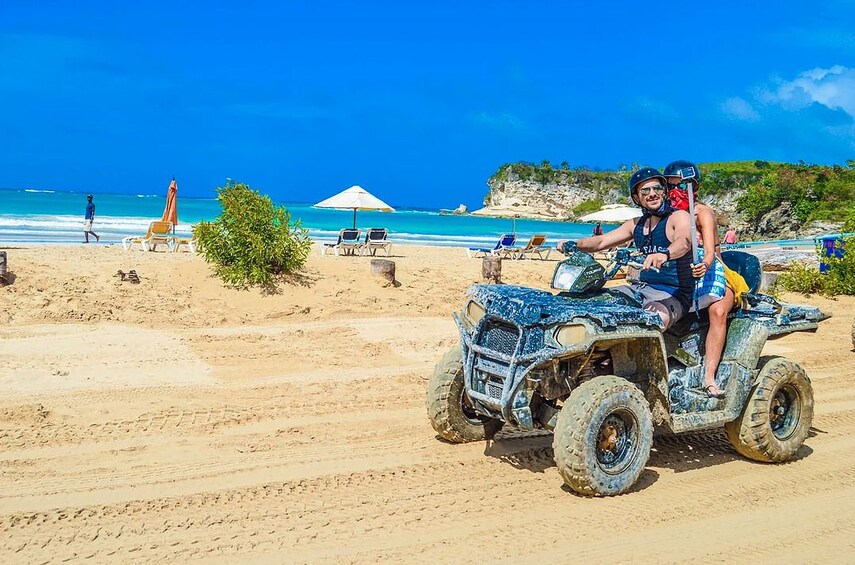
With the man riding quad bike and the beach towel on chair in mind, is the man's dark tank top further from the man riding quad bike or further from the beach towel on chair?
the man riding quad bike

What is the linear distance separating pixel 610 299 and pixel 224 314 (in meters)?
7.73

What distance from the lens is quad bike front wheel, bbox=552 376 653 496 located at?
5.03m

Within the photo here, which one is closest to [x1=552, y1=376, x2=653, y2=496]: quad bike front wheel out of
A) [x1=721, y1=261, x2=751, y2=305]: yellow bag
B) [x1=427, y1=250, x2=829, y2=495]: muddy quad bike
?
[x1=427, y1=250, x2=829, y2=495]: muddy quad bike

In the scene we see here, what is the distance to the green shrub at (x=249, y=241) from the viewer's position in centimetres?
1319

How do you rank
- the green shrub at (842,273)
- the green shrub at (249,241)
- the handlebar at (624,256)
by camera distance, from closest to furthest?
the handlebar at (624,256) → the green shrub at (249,241) → the green shrub at (842,273)

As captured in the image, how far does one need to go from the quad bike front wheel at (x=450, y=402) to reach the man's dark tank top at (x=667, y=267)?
5.48 ft

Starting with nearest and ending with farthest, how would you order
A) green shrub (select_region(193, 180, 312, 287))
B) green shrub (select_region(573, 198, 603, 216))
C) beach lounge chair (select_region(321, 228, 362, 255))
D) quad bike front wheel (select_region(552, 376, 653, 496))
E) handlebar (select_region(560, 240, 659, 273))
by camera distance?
quad bike front wheel (select_region(552, 376, 653, 496))
handlebar (select_region(560, 240, 659, 273))
green shrub (select_region(193, 180, 312, 287))
beach lounge chair (select_region(321, 228, 362, 255))
green shrub (select_region(573, 198, 603, 216))

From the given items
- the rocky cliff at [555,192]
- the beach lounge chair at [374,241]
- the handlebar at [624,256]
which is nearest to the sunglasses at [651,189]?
the handlebar at [624,256]

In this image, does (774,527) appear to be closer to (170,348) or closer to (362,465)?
(362,465)

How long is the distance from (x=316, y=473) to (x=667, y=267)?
3.11m

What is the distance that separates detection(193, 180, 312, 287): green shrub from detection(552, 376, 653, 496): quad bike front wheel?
877 cm

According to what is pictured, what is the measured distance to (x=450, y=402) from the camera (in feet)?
20.0

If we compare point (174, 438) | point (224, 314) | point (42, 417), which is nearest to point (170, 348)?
point (224, 314)

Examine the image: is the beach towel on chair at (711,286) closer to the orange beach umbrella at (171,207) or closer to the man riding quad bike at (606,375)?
the man riding quad bike at (606,375)
